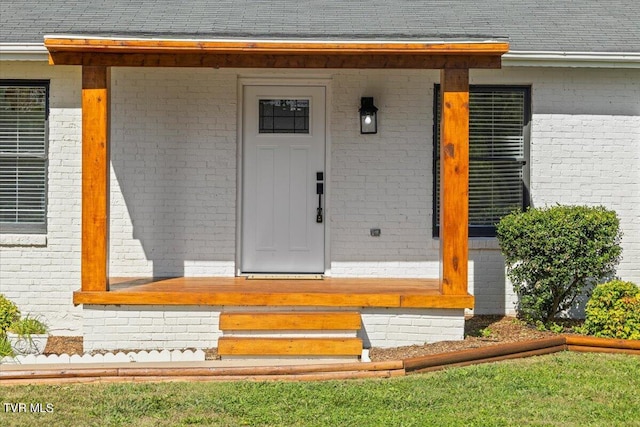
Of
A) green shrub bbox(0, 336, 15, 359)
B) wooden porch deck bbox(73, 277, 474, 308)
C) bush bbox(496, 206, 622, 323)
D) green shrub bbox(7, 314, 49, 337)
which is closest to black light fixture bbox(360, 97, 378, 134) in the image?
bush bbox(496, 206, 622, 323)

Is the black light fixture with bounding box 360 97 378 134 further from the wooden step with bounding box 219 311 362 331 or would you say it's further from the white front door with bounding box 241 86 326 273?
the wooden step with bounding box 219 311 362 331

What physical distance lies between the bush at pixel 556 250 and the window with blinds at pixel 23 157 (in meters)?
5.48

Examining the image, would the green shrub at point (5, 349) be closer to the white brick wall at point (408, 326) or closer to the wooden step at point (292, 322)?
the wooden step at point (292, 322)

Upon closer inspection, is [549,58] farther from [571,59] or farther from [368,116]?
[368,116]

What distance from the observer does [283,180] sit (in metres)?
9.58

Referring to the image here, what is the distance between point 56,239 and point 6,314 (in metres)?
Result: 1.27

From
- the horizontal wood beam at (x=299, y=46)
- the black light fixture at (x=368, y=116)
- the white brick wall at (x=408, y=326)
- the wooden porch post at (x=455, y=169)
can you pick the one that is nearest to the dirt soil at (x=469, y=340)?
the white brick wall at (x=408, y=326)

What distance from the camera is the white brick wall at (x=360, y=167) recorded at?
944 centimetres

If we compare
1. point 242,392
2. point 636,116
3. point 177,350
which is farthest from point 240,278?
point 636,116

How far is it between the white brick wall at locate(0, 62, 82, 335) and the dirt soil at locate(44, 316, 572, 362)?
0.44 m

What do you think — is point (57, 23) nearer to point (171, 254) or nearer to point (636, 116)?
point (171, 254)

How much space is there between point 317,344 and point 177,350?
4.82ft

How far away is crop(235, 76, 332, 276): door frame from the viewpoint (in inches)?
375

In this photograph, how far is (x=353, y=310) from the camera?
8.00m
